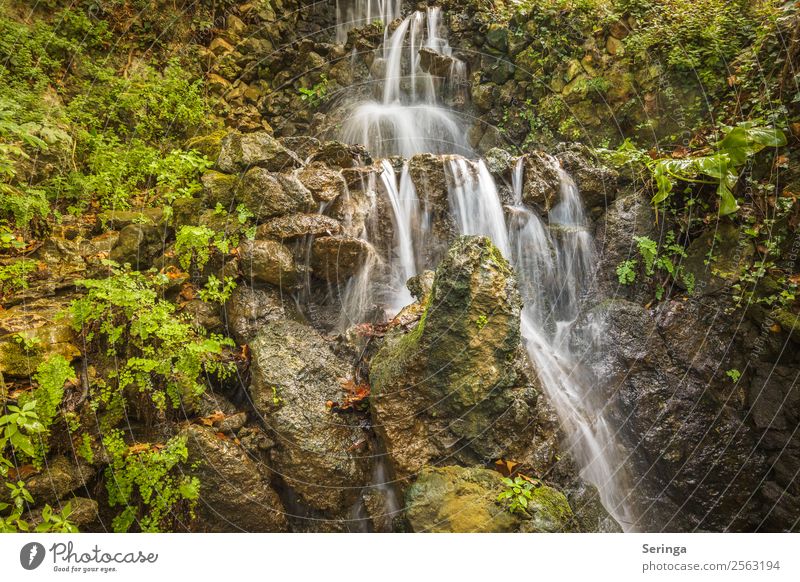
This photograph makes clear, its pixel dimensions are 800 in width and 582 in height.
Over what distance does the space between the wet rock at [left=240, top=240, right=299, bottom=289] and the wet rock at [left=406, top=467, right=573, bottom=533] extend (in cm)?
280

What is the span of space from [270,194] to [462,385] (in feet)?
11.1

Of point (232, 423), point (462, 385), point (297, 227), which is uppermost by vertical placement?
point (297, 227)

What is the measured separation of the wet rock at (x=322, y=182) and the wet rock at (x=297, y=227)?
0.51m

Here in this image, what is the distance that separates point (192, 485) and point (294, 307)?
2.20 meters

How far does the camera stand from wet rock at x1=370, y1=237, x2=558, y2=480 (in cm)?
382

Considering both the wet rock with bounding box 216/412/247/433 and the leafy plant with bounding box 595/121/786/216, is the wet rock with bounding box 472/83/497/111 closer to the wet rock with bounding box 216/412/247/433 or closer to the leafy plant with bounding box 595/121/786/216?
the leafy plant with bounding box 595/121/786/216

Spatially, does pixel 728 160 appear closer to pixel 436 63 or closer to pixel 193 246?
pixel 436 63

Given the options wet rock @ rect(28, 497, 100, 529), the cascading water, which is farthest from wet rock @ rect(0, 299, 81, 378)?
the cascading water

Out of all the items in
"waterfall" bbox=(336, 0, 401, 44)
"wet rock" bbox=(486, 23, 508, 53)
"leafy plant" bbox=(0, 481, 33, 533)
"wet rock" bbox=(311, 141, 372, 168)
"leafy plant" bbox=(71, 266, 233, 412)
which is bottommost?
"leafy plant" bbox=(0, 481, 33, 533)

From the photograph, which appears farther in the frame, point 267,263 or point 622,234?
point 622,234

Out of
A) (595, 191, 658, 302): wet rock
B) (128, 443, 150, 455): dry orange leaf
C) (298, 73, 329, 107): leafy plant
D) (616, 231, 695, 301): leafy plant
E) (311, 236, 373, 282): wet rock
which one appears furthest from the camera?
(298, 73, 329, 107): leafy plant

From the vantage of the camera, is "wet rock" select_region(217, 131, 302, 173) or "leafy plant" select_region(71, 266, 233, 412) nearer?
"leafy plant" select_region(71, 266, 233, 412)

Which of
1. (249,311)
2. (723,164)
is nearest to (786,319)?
(723,164)

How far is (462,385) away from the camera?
12.6 ft
